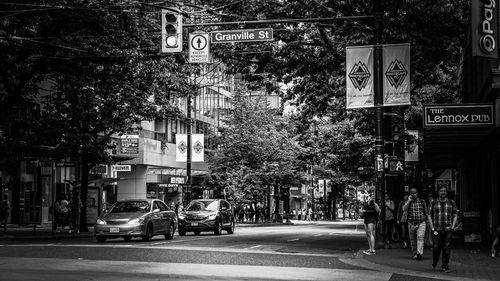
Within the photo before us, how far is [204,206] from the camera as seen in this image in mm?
33031

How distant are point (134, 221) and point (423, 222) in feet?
34.3

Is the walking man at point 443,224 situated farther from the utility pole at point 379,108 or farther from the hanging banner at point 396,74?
the utility pole at point 379,108

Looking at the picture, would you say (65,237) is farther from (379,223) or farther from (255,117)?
(255,117)

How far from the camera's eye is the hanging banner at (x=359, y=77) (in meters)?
21.9

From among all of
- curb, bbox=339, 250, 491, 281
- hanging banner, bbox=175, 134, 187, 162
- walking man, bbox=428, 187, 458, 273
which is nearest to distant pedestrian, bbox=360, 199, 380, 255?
curb, bbox=339, 250, 491, 281

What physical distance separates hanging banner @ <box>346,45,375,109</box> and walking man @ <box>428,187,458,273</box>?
5.91 m

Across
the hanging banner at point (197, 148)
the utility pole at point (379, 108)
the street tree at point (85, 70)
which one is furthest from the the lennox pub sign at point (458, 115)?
the hanging banner at point (197, 148)

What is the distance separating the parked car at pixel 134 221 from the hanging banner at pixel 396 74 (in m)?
9.59

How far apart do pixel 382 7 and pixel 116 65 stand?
950 cm

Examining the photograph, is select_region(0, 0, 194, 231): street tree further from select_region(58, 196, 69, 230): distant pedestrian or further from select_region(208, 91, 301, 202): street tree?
select_region(208, 91, 301, 202): street tree

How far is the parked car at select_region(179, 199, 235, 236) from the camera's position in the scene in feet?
106

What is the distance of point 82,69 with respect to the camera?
26.5 metres

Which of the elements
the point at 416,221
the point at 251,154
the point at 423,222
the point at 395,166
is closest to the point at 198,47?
the point at 395,166

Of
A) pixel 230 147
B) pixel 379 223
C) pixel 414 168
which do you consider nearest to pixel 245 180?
pixel 230 147
